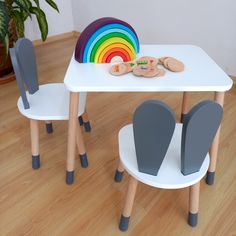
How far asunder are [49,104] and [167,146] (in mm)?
599

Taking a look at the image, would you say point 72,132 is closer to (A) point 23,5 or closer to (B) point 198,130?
(B) point 198,130

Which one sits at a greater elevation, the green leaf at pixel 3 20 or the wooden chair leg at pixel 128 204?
the green leaf at pixel 3 20

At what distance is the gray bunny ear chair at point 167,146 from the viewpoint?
0.63 metres

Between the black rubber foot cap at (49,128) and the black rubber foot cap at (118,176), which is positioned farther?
the black rubber foot cap at (49,128)

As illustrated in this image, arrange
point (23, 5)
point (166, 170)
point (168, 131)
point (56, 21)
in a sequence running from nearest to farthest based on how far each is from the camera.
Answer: point (168, 131), point (166, 170), point (23, 5), point (56, 21)

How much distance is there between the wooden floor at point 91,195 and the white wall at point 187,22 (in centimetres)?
74

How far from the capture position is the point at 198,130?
2.16 feet

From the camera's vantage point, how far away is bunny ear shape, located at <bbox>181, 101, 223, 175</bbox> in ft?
2.05

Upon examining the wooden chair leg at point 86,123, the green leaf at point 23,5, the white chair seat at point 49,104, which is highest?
the green leaf at point 23,5

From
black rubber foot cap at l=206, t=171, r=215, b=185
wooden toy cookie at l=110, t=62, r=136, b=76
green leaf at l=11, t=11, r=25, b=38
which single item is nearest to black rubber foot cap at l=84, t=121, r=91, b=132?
wooden toy cookie at l=110, t=62, r=136, b=76

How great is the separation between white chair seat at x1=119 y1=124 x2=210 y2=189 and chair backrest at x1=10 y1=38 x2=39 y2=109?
17.4 inches

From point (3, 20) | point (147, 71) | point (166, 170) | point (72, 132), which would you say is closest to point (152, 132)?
point (166, 170)

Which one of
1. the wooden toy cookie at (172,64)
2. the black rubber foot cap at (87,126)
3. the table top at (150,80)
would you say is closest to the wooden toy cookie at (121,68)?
the table top at (150,80)

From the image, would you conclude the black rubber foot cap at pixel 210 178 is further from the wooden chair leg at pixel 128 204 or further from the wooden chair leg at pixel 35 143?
→ the wooden chair leg at pixel 35 143
